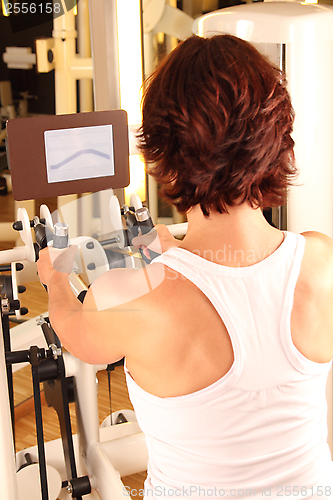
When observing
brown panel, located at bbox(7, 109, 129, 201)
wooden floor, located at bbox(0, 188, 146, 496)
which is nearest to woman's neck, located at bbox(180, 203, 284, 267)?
brown panel, located at bbox(7, 109, 129, 201)

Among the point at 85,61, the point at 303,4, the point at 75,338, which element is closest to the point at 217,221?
the point at 75,338

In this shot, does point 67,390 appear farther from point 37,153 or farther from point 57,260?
point 37,153

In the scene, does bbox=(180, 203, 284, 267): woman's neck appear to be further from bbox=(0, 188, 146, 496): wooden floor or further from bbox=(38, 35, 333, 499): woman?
bbox=(0, 188, 146, 496): wooden floor

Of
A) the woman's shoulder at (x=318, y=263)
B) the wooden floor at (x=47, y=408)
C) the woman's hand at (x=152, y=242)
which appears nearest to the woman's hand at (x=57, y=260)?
the woman's hand at (x=152, y=242)

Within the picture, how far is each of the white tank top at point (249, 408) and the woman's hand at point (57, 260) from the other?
0.76 ft

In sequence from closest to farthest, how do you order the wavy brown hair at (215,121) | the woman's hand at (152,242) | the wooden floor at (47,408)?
the wavy brown hair at (215,121) → the woman's hand at (152,242) → the wooden floor at (47,408)

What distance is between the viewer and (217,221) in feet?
2.26

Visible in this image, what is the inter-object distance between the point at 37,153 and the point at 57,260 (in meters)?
0.19

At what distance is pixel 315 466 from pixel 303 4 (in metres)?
1.02

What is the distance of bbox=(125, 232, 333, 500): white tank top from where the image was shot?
65 cm

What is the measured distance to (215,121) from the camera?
0.63 m

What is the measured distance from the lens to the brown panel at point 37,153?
72 centimetres

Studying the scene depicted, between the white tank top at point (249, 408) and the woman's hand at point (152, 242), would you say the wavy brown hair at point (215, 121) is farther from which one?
the woman's hand at point (152, 242)

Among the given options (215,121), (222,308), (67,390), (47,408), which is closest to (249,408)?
(222,308)
